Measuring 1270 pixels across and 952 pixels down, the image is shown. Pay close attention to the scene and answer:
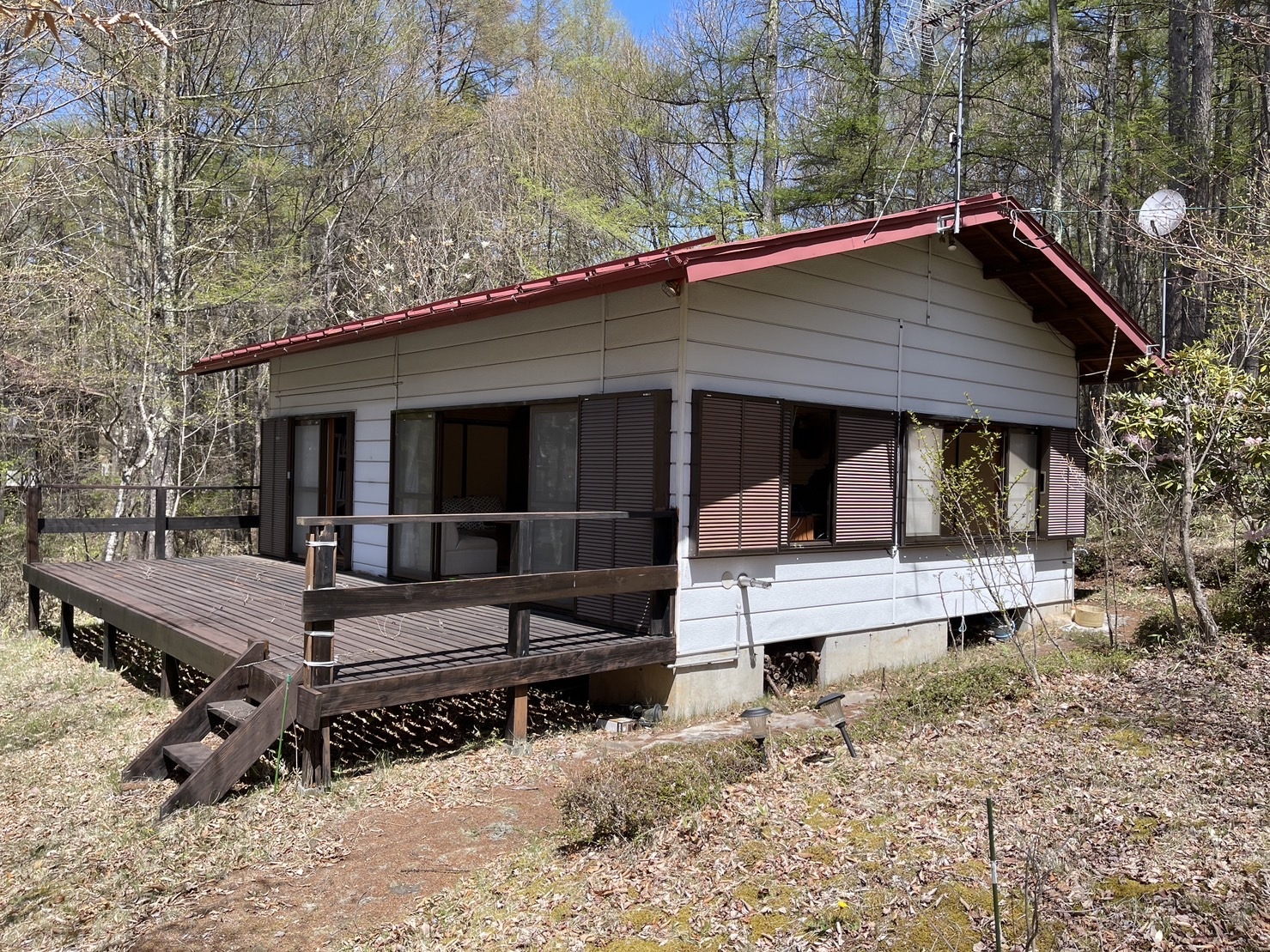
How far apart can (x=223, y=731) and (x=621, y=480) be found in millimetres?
2948

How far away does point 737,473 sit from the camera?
6.44 metres

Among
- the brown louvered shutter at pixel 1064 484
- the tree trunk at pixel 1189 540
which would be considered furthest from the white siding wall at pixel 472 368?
the brown louvered shutter at pixel 1064 484

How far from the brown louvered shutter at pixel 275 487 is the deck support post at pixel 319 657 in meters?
6.06

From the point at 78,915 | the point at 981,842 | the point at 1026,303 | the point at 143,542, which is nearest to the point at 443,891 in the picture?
the point at 78,915

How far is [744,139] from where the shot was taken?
51.9 feet

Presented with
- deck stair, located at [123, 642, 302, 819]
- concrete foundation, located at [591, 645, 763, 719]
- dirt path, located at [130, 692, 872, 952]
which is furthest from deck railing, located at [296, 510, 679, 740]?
dirt path, located at [130, 692, 872, 952]

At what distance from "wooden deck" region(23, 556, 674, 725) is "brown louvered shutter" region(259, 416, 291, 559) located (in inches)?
81.2

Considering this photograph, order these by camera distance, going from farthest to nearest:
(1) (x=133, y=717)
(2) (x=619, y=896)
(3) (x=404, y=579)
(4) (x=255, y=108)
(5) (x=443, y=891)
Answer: (4) (x=255, y=108) < (3) (x=404, y=579) < (1) (x=133, y=717) < (5) (x=443, y=891) < (2) (x=619, y=896)

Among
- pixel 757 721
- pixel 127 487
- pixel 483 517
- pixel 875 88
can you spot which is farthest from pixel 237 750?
pixel 875 88

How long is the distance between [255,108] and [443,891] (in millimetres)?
12597

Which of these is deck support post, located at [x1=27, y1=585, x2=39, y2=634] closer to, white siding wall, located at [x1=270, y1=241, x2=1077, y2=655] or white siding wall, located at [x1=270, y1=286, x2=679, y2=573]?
white siding wall, located at [x1=270, y1=286, x2=679, y2=573]

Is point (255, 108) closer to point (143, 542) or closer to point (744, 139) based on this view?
point (143, 542)

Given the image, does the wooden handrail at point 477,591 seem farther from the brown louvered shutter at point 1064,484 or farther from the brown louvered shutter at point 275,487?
the brown louvered shutter at point 275,487

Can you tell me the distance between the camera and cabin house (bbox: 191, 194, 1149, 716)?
627 cm
